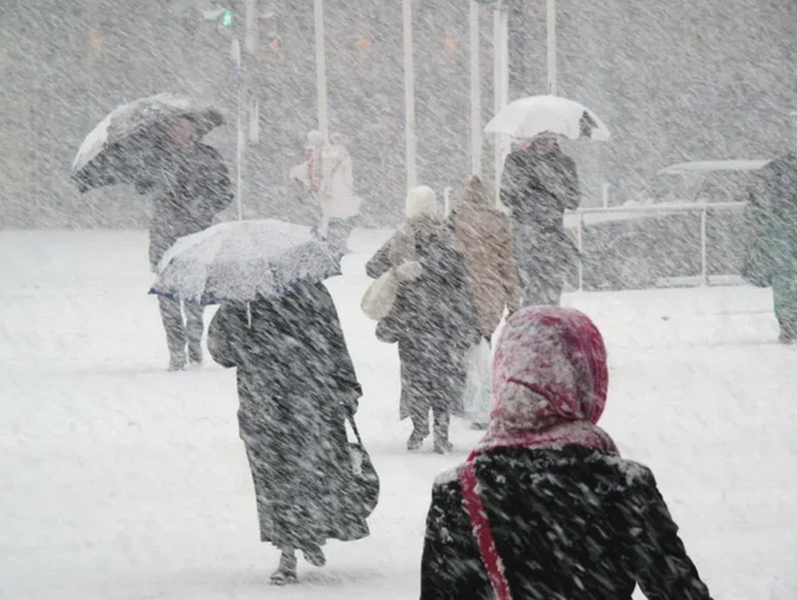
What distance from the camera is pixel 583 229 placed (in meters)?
20.2

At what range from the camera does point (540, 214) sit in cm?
1291

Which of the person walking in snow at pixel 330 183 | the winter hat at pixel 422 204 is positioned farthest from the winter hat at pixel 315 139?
the winter hat at pixel 422 204

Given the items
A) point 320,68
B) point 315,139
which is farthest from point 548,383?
point 320,68

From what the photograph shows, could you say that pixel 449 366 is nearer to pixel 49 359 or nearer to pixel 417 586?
pixel 417 586

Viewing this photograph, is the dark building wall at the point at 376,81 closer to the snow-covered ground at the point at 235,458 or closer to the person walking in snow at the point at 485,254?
the snow-covered ground at the point at 235,458

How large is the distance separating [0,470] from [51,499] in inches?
35.9

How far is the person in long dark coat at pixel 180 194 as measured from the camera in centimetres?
1368

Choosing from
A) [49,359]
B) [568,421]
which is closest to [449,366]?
[49,359]

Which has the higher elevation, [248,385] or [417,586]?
[248,385]

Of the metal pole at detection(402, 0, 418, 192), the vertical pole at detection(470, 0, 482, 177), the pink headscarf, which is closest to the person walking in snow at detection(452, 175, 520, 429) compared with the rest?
the pink headscarf

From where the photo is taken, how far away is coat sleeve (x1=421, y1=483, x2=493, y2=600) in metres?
3.11

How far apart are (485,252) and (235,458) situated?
200 centimetres

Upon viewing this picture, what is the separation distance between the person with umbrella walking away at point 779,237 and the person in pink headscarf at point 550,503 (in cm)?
1203

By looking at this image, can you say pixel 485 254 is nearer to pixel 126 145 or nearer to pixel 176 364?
pixel 176 364
